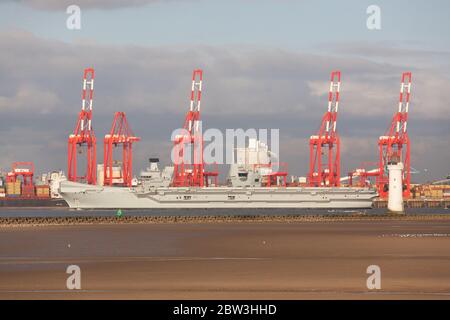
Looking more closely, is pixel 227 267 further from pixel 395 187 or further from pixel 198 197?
pixel 198 197

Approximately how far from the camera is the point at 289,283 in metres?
29.1

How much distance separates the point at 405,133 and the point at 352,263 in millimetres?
138074

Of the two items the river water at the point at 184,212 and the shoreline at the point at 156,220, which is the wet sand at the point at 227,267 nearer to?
the shoreline at the point at 156,220

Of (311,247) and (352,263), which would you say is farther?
(311,247)

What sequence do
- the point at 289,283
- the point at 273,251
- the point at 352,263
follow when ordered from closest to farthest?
the point at 289,283, the point at 352,263, the point at 273,251

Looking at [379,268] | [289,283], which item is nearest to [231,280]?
[289,283]

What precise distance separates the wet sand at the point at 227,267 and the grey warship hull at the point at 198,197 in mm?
94150

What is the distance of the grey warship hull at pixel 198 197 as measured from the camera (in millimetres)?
148750

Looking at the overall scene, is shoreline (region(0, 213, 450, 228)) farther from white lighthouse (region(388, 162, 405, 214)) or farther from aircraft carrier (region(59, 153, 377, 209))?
aircraft carrier (region(59, 153, 377, 209))

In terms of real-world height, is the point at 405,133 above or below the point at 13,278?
above

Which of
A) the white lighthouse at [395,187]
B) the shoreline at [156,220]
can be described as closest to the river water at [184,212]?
the white lighthouse at [395,187]

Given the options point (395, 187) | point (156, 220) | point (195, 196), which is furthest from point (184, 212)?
point (156, 220)

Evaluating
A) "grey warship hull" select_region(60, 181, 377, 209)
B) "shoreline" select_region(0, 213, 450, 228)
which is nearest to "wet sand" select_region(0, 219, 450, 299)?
"shoreline" select_region(0, 213, 450, 228)
